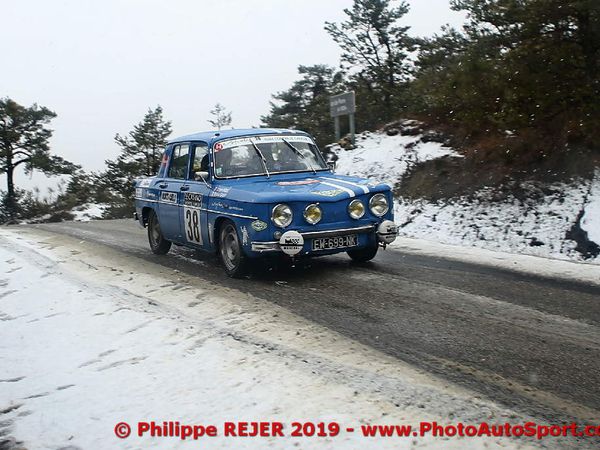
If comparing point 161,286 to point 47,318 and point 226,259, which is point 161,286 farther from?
point 47,318

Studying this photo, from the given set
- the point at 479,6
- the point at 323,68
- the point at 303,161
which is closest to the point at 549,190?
the point at 479,6

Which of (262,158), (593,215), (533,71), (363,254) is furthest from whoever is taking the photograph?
(533,71)

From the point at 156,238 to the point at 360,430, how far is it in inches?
272

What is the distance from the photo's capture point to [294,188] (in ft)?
22.3

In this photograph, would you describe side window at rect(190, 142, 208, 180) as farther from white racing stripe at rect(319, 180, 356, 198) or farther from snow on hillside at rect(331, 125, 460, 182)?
snow on hillside at rect(331, 125, 460, 182)

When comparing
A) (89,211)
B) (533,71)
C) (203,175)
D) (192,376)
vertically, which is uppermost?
(533,71)

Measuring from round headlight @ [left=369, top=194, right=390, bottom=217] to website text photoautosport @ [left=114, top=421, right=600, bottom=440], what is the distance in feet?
13.3

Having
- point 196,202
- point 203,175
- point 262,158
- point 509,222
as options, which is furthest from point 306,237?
point 509,222

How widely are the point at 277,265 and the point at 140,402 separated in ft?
14.0

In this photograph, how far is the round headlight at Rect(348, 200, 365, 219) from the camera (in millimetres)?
6782

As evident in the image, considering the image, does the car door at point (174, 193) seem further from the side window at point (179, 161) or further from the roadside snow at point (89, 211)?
the roadside snow at point (89, 211)

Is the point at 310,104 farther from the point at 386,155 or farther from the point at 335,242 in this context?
the point at 335,242

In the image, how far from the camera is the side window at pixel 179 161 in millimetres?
8289

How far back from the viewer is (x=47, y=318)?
5465mm
